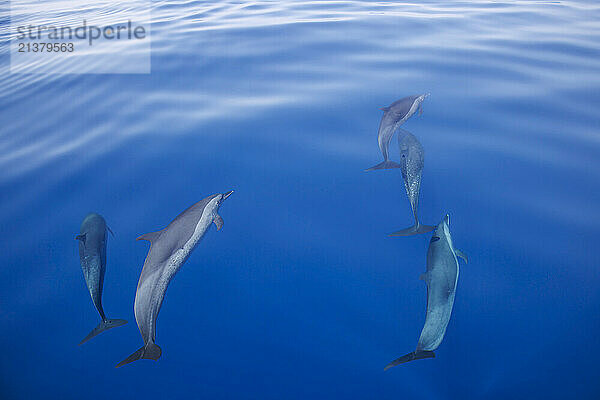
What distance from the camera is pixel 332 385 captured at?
2479 mm

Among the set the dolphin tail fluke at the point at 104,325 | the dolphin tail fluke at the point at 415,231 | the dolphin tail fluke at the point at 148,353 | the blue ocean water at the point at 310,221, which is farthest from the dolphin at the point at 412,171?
the dolphin tail fluke at the point at 104,325

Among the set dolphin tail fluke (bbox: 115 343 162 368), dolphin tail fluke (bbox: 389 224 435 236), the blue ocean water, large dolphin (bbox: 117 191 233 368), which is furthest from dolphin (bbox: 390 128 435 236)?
dolphin tail fluke (bbox: 115 343 162 368)

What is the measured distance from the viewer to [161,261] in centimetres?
259

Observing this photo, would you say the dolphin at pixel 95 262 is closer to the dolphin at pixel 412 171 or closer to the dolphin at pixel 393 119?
the dolphin at pixel 412 171

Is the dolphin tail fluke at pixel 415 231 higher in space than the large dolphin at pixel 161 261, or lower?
higher

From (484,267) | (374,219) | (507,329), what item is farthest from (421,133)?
(507,329)

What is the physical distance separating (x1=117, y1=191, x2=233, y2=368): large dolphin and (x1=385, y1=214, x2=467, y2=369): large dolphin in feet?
5.12

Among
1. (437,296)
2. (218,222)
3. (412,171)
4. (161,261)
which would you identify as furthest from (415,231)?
(161,261)

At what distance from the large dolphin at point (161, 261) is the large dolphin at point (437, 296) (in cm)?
156

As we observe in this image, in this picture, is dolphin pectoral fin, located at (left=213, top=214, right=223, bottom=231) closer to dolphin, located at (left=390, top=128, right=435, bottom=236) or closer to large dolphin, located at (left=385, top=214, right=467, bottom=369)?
dolphin, located at (left=390, top=128, right=435, bottom=236)

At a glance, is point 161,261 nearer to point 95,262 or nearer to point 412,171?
point 95,262

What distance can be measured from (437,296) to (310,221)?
4.78 ft

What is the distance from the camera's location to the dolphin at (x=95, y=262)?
2600 millimetres

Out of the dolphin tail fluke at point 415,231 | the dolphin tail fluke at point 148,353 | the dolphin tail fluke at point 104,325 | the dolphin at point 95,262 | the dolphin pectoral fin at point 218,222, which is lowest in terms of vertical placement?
the dolphin tail fluke at point 104,325
